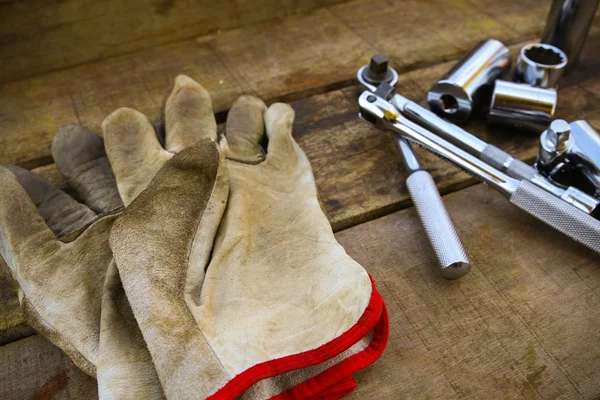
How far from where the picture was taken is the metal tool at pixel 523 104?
3.23 feet

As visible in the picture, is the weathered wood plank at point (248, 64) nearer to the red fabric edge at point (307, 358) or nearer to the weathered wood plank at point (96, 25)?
the weathered wood plank at point (96, 25)

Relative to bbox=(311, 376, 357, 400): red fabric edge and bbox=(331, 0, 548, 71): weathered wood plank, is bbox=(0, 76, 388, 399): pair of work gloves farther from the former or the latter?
bbox=(331, 0, 548, 71): weathered wood plank

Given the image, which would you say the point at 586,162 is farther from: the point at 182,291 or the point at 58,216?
the point at 58,216

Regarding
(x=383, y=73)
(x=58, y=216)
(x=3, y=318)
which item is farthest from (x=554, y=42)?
(x=3, y=318)

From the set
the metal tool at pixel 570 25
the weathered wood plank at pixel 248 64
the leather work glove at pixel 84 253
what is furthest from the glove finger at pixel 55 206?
the metal tool at pixel 570 25

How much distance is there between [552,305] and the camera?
0.76 m

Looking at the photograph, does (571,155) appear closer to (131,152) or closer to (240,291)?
(240,291)

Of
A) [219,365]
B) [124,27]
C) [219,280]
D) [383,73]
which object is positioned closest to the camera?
[219,365]

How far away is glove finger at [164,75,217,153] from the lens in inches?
34.7

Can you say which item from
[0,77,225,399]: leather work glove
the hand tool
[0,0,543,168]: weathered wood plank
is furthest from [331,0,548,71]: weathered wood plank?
[0,77,225,399]: leather work glove

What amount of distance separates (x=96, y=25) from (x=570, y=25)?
3.53 feet

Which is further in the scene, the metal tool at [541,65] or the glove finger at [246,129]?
the metal tool at [541,65]

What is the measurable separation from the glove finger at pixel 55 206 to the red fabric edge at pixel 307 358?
35 centimetres

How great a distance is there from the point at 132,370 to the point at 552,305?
0.59m
